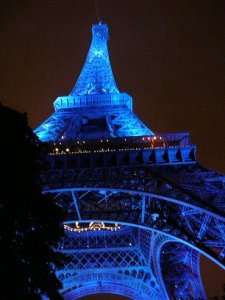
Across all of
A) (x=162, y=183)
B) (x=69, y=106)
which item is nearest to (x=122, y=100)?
(x=69, y=106)

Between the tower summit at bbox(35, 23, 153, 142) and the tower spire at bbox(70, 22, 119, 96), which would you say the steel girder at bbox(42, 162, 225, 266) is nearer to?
the tower summit at bbox(35, 23, 153, 142)

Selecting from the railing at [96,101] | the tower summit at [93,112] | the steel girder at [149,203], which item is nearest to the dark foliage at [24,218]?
the steel girder at [149,203]

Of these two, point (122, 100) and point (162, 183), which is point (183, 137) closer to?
point (162, 183)

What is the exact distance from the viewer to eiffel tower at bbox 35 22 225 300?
1728cm

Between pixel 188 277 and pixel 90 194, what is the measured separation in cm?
889

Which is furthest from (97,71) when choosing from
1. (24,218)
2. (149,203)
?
(24,218)

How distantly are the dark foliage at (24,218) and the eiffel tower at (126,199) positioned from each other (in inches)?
48.4

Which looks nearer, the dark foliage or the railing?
the dark foliage

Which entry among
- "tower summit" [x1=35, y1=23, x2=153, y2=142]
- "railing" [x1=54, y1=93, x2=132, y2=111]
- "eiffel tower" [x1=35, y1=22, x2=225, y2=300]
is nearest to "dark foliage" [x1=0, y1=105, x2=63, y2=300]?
"eiffel tower" [x1=35, y1=22, x2=225, y2=300]

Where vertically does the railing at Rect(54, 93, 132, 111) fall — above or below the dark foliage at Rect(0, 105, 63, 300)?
above

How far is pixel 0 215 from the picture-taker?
9.36 metres

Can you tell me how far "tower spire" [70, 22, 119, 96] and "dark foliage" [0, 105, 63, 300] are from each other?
23.1 meters

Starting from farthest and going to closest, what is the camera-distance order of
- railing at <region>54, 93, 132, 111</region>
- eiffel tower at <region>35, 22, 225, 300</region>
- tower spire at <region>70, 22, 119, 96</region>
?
tower spire at <region>70, 22, 119, 96</region>
railing at <region>54, 93, 132, 111</region>
eiffel tower at <region>35, 22, 225, 300</region>

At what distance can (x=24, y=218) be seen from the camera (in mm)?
9648
